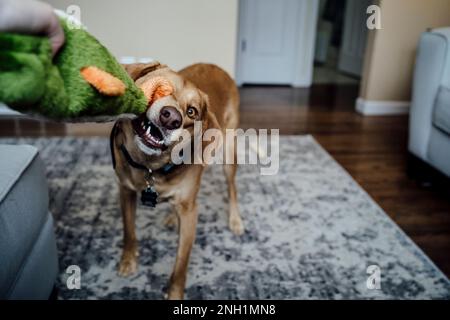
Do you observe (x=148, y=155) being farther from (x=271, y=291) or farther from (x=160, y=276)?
(x=271, y=291)

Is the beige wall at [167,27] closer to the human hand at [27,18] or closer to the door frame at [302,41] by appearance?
the door frame at [302,41]

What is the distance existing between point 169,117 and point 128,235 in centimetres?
77

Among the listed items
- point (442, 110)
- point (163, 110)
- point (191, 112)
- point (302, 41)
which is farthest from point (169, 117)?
point (302, 41)

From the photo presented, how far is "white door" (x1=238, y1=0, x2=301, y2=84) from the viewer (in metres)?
4.80

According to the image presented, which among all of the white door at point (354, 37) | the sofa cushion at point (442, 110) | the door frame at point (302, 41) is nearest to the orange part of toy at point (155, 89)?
the sofa cushion at point (442, 110)

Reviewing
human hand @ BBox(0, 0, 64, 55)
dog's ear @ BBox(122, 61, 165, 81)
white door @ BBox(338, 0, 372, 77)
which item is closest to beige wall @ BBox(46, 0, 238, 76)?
dog's ear @ BBox(122, 61, 165, 81)

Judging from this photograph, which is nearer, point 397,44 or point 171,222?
point 171,222

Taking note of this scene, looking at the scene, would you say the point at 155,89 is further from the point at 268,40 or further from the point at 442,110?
the point at 268,40

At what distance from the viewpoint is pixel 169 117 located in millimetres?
986

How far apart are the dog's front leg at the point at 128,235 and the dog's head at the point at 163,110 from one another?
38cm

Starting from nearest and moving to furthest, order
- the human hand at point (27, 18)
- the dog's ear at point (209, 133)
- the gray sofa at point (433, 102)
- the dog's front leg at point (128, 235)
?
the human hand at point (27, 18), the dog's ear at point (209, 133), the dog's front leg at point (128, 235), the gray sofa at point (433, 102)

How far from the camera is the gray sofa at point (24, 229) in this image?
3.30 ft

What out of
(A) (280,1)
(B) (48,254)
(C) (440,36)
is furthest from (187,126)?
(A) (280,1)
